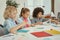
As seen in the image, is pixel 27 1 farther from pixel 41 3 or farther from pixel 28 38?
pixel 28 38

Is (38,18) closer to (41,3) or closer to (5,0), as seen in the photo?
(5,0)

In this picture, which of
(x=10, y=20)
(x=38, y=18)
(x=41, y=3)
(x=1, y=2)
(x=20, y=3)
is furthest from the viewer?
(x=41, y=3)

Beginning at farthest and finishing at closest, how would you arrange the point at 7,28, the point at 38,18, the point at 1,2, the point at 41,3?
the point at 41,3
the point at 1,2
the point at 38,18
the point at 7,28

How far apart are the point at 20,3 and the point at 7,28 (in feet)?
8.93

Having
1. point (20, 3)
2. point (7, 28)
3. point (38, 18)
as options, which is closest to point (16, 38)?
point (7, 28)

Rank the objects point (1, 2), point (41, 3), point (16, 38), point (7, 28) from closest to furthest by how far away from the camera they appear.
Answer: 1. point (16, 38)
2. point (7, 28)
3. point (1, 2)
4. point (41, 3)

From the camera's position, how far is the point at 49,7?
15.8 ft

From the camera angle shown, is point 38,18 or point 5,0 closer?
point 38,18

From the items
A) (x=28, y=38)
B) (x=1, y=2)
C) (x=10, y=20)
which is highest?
(x=1, y=2)

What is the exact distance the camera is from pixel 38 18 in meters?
2.89

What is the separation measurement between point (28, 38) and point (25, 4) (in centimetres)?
326

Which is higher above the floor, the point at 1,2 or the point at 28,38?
the point at 1,2

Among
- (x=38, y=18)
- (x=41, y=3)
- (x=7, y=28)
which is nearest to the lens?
(x=7, y=28)

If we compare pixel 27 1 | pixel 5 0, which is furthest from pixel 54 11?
pixel 5 0
